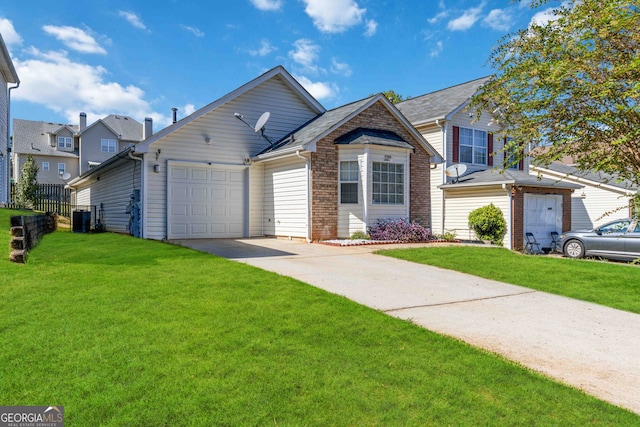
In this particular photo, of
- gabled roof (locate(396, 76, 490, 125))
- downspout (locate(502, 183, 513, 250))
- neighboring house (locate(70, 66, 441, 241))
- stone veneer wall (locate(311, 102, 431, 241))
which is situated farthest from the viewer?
gabled roof (locate(396, 76, 490, 125))

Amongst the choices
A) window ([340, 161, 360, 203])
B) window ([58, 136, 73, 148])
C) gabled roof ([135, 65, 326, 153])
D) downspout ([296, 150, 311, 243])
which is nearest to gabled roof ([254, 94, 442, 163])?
downspout ([296, 150, 311, 243])

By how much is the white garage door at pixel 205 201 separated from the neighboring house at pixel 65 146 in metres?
29.6

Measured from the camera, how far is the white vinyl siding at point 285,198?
1299 cm

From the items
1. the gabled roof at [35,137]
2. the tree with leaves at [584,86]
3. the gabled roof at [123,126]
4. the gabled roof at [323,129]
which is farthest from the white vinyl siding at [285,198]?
the gabled roof at [35,137]

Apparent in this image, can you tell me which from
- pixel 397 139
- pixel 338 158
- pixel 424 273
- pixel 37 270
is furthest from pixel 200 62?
pixel 424 273

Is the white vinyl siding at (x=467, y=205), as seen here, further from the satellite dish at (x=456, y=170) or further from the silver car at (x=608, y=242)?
the silver car at (x=608, y=242)

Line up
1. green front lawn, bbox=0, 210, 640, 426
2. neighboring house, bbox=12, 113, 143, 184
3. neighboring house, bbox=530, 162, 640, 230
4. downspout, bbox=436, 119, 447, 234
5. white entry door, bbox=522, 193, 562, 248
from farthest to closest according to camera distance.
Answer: neighboring house, bbox=12, 113, 143, 184 → neighboring house, bbox=530, 162, 640, 230 → downspout, bbox=436, 119, 447, 234 → white entry door, bbox=522, 193, 562, 248 → green front lawn, bbox=0, 210, 640, 426

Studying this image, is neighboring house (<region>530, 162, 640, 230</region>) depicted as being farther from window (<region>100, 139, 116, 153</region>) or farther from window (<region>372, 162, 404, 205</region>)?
window (<region>100, 139, 116, 153</region>)

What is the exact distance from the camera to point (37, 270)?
6.74 metres

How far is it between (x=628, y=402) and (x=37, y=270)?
7.82 m

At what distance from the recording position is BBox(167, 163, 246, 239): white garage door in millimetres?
13430

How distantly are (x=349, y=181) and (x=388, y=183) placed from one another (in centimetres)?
138

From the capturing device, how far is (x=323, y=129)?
13266 mm

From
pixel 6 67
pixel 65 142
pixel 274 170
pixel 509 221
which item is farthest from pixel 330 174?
pixel 65 142
